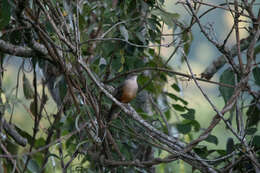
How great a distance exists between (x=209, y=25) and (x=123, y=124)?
3.74 ft

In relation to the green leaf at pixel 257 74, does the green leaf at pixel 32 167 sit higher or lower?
lower

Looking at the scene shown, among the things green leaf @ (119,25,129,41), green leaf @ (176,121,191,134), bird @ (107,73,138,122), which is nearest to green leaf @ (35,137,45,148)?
bird @ (107,73,138,122)

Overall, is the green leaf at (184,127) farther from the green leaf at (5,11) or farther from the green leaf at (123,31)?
the green leaf at (5,11)

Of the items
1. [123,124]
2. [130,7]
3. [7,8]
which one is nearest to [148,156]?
[123,124]

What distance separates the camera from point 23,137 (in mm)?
3607

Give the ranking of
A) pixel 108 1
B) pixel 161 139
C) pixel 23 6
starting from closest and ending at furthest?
1. pixel 23 6
2. pixel 161 139
3. pixel 108 1

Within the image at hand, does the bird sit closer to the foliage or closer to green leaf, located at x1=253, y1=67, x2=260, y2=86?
the foliage

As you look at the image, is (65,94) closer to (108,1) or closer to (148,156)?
(108,1)

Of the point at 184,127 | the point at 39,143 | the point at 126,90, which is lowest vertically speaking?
the point at 39,143

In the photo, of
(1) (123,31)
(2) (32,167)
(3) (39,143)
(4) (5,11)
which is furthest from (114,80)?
(3) (39,143)

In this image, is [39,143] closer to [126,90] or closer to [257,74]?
[126,90]

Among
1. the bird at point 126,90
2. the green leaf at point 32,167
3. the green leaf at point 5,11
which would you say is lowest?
the green leaf at point 32,167

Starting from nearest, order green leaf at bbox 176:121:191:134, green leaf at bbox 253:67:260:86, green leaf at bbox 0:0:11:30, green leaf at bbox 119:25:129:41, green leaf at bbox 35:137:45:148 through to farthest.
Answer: green leaf at bbox 0:0:11:30
green leaf at bbox 119:25:129:41
green leaf at bbox 253:67:260:86
green leaf at bbox 176:121:191:134
green leaf at bbox 35:137:45:148

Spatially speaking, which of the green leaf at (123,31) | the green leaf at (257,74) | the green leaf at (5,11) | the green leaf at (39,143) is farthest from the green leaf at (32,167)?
the green leaf at (257,74)
